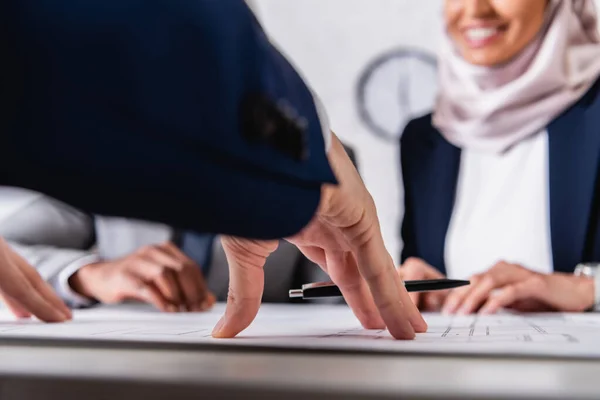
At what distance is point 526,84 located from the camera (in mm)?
1125

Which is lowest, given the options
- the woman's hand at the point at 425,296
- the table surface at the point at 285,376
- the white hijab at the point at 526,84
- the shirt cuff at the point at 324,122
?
the woman's hand at the point at 425,296

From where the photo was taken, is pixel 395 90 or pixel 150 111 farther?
pixel 395 90

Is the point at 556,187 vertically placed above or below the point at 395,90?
below

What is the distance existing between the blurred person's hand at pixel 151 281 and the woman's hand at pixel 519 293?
31 centimetres

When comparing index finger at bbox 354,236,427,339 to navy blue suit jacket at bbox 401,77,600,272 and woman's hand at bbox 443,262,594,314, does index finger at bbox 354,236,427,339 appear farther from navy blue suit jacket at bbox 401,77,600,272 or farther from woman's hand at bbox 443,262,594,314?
navy blue suit jacket at bbox 401,77,600,272

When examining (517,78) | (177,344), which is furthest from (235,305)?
(517,78)

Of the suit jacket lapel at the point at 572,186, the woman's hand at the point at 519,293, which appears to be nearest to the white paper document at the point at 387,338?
the woman's hand at the point at 519,293

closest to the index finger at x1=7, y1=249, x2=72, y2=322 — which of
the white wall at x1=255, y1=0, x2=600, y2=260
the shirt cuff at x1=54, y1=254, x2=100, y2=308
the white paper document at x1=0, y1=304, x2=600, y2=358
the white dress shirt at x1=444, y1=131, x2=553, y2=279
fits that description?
the white paper document at x1=0, y1=304, x2=600, y2=358

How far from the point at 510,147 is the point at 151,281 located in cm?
81

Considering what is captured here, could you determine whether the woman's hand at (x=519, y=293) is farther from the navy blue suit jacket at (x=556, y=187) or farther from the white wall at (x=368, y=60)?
the white wall at (x=368, y=60)

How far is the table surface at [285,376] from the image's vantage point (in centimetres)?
19

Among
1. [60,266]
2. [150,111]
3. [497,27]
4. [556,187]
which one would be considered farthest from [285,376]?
[497,27]

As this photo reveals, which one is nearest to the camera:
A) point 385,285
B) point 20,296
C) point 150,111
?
point 150,111

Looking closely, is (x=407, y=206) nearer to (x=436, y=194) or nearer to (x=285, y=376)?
(x=436, y=194)
